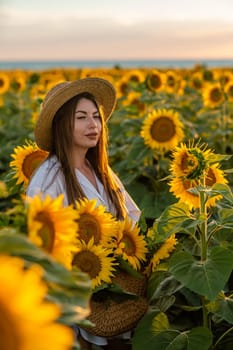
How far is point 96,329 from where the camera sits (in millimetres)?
2527

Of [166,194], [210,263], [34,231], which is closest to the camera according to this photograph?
[34,231]

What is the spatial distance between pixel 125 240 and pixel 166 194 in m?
1.98

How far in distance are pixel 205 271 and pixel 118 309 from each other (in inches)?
14.1

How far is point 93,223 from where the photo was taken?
7.50ft

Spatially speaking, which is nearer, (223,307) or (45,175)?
(223,307)

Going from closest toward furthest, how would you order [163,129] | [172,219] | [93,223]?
[93,223], [172,219], [163,129]

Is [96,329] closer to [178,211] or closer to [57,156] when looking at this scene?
[178,211]

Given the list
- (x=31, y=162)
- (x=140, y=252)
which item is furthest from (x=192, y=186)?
(x=31, y=162)

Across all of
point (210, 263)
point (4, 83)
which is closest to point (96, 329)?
point (210, 263)

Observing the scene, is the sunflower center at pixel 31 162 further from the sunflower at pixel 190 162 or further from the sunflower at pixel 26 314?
the sunflower at pixel 26 314

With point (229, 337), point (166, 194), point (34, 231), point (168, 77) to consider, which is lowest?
point (229, 337)

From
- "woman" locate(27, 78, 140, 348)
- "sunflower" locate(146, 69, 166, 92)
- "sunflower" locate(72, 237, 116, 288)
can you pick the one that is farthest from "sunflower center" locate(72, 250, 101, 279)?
"sunflower" locate(146, 69, 166, 92)

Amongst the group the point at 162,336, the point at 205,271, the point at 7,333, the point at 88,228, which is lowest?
the point at 162,336

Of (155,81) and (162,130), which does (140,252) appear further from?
(155,81)
